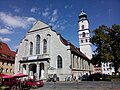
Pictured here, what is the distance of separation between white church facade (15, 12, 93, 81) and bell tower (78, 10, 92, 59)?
81.4 ft

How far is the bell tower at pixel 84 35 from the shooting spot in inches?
2729

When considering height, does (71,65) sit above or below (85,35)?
below

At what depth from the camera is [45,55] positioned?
42.3 metres

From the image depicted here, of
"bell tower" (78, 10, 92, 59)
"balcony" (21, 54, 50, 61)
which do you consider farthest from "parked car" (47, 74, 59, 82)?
"bell tower" (78, 10, 92, 59)

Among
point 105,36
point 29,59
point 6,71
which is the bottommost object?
point 6,71

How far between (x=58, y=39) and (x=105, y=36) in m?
13.4

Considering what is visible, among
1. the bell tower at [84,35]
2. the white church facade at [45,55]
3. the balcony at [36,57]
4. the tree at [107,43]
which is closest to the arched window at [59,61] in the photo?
the white church facade at [45,55]

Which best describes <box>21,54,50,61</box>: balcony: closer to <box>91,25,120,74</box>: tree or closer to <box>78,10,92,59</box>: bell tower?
<box>91,25,120,74</box>: tree

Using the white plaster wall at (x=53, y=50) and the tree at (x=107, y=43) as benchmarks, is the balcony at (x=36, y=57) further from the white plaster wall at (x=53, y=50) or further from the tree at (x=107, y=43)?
the tree at (x=107, y=43)

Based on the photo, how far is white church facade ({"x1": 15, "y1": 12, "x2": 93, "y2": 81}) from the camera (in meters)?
39.7

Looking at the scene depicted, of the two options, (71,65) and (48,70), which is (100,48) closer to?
(71,65)

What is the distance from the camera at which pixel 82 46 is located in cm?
7050

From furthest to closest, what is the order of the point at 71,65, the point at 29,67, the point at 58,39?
the point at 29,67 → the point at 58,39 → the point at 71,65

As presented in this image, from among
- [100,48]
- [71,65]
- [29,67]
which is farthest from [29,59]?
[100,48]
